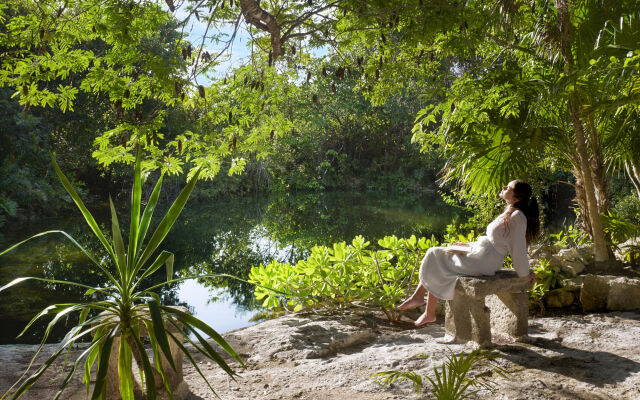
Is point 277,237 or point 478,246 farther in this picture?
point 277,237

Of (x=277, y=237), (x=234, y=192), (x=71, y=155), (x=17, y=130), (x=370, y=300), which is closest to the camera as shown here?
(x=370, y=300)

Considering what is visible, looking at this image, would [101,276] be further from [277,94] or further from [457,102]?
[457,102]

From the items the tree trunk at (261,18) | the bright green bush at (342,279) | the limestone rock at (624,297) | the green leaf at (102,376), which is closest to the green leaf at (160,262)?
the green leaf at (102,376)

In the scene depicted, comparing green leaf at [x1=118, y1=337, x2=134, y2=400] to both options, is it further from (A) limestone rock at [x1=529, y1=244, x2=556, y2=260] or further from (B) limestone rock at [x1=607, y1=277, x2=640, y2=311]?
(A) limestone rock at [x1=529, y1=244, x2=556, y2=260]

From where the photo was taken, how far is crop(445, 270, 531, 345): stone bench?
134 inches

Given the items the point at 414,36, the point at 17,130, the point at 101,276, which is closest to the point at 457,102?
the point at 414,36

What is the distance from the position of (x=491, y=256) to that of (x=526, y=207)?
0.47 metres

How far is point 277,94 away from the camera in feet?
17.5

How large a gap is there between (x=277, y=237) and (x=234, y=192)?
45.3 feet

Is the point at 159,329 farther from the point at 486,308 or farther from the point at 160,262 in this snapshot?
the point at 486,308

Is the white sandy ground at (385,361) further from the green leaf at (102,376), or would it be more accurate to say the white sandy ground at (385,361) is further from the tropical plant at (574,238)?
the tropical plant at (574,238)

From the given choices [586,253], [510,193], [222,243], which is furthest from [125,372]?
[222,243]

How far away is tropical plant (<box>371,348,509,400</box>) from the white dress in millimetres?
545

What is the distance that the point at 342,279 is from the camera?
4906 millimetres
